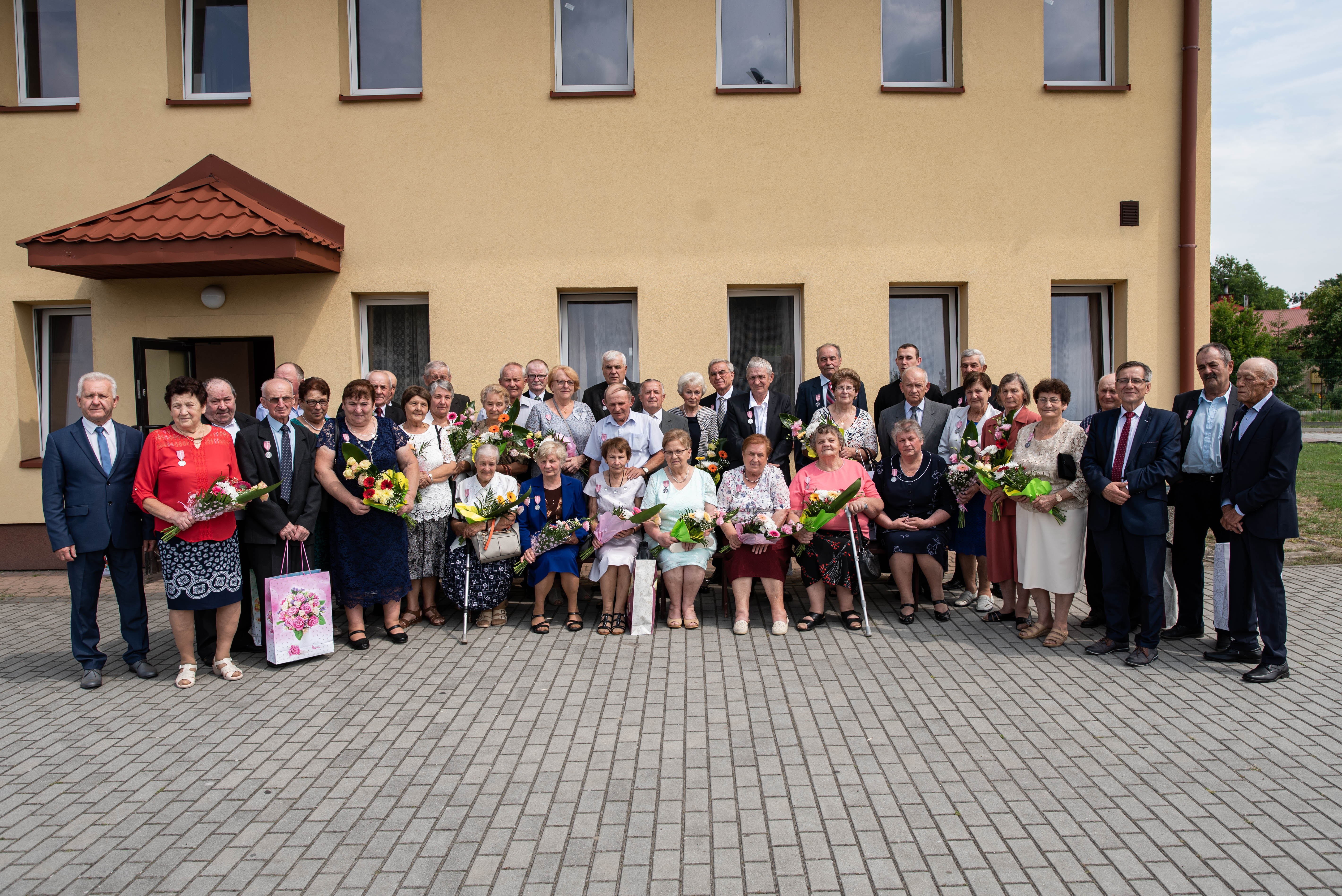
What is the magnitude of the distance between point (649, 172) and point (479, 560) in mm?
4503

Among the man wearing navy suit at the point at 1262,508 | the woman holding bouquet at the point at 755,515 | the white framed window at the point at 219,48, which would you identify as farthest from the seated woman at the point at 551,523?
the white framed window at the point at 219,48

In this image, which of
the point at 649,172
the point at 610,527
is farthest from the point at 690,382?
the point at 649,172

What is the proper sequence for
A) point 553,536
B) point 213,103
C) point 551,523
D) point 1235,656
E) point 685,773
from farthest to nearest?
point 213,103 < point 551,523 < point 553,536 < point 1235,656 < point 685,773

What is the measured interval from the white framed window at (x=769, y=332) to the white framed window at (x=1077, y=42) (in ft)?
12.4

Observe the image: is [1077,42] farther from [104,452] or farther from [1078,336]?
[104,452]

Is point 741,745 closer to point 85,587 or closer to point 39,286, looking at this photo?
point 85,587

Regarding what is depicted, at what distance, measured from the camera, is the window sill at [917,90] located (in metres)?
8.75

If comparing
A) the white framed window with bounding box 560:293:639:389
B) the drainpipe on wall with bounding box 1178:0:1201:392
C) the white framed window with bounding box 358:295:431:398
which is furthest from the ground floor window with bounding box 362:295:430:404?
the drainpipe on wall with bounding box 1178:0:1201:392

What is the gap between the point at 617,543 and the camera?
6.69 metres

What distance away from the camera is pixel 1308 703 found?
485 centimetres

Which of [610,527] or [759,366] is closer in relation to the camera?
[610,527]

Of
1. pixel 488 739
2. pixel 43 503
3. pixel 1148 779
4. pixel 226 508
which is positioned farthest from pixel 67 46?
pixel 1148 779

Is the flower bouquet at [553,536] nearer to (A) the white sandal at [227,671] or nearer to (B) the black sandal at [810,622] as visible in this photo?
(B) the black sandal at [810,622]

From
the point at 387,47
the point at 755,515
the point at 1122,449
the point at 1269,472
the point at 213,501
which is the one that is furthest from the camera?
the point at 387,47
